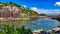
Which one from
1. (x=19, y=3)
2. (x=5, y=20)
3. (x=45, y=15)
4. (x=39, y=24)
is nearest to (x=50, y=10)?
(x=45, y=15)

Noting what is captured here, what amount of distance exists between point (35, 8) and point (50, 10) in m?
0.43

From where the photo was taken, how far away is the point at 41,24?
4.61 m

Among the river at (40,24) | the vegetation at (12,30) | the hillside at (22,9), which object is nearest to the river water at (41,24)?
the river at (40,24)

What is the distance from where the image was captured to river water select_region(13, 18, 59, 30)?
4594 millimetres

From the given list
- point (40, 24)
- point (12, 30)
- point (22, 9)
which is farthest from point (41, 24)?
point (12, 30)

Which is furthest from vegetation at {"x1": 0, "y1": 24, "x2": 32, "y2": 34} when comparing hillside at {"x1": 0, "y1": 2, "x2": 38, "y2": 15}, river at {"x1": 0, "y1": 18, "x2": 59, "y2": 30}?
hillside at {"x1": 0, "y1": 2, "x2": 38, "y2": 15}

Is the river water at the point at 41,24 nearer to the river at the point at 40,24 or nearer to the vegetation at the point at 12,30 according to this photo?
the river at the point at 40,24

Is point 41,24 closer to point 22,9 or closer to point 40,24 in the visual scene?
point 40,24

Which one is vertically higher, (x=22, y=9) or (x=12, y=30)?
(x=22, y=9)

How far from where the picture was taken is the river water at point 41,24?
459 centimetres

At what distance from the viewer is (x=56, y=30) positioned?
4551mm

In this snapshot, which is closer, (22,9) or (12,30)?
(12,30)

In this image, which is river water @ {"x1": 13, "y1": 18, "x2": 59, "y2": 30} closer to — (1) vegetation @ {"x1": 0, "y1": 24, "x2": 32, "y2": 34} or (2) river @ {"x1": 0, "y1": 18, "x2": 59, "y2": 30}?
(2) river @ {"x1": 0, "y1": 18, "x2": 59, "y2": 30}

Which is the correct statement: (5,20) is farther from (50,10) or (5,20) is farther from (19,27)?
(50,10)
